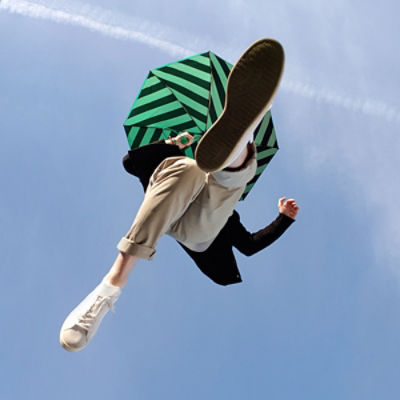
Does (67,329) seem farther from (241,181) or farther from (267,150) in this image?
(267,150)

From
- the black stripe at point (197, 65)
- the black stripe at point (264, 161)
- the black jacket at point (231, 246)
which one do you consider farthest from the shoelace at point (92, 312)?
the black stripe at point (197, 65)

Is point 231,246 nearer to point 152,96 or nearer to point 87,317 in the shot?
point 87,317

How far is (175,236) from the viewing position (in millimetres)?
4324

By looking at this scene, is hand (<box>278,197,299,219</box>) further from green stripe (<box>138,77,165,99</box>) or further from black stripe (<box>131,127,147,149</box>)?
green stripe (<box>138,77,165,99</box>)

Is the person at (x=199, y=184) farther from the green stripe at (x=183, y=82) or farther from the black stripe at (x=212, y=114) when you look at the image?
the green stripe at (x=183, y=82)

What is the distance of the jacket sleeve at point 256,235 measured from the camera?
4.79m

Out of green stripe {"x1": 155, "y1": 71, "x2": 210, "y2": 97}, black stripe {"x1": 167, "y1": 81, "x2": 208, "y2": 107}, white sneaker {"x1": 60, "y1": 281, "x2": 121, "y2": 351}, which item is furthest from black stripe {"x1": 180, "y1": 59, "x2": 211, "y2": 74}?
white sneaker {"x1": 60, "y1": 281, "x2": 121, "y2": 351}

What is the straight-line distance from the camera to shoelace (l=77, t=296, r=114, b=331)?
3812mm

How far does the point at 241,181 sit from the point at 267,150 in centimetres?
210

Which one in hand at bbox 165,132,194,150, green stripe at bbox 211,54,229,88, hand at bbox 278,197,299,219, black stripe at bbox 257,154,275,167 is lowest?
hand at bbox 278,197,299,219

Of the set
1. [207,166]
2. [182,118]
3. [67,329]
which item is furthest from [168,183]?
[182,118]

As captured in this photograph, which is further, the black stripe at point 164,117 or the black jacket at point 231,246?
the black stripe at point 164,117

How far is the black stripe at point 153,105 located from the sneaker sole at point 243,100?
2.48 m

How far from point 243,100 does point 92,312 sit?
2295 millimetres
